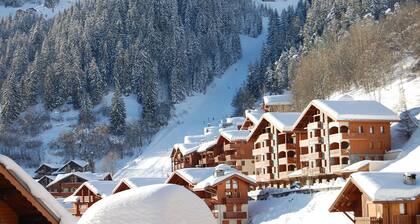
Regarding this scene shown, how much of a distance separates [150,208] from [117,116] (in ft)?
413

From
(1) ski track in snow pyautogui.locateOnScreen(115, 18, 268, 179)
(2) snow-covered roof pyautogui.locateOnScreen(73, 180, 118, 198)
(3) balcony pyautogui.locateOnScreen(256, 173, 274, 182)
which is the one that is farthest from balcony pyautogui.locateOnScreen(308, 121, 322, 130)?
(1) ski track in snow pyautogui.locateOnScreen(115, 18, 268, 179)

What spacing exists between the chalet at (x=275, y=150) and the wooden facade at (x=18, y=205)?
48485 millimetres

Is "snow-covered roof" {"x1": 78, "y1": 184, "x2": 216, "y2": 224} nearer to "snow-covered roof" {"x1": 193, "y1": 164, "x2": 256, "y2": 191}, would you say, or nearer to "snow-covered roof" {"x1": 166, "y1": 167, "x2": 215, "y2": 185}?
"snow-covered roof" {"x1": 193, "y1": 164, "x2": 256, "y2": 191}

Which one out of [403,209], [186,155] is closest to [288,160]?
[186,155]

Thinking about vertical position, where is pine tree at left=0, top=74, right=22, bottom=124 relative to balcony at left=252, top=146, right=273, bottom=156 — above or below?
above

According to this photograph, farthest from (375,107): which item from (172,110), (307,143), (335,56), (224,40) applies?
(224,40)

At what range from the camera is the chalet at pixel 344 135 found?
175 feet

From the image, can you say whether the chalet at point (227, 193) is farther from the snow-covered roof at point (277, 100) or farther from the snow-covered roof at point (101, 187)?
the snow-covered roof at point (277, 100)

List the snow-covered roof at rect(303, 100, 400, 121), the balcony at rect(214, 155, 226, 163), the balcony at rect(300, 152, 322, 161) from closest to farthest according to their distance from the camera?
the snow-covered roof at rect(303, 100, 400, 121)
the balcony at rect(300, 152, 322, 161)
the balcony at rect(214, 155, 226, 163)

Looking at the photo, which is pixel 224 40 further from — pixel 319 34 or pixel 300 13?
pixel 319 34

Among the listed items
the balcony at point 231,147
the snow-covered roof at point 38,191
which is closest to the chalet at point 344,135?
the balcony at point 231,147

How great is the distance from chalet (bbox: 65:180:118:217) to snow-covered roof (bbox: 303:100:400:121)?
1938 cm

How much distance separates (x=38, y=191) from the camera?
9648mm

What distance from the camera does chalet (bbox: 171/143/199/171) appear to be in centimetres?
8156
